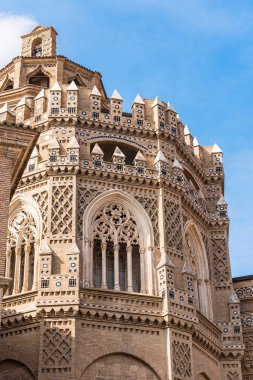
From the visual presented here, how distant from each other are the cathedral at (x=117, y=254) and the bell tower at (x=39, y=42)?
543 cm

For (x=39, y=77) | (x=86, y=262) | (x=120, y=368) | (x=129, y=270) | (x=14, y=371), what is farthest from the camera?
(x=39, y=77)

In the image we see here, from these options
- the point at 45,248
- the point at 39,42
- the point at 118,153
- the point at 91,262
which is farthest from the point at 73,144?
the point at 39,42

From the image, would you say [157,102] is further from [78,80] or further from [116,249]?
[78,80]

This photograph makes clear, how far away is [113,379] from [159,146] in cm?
984

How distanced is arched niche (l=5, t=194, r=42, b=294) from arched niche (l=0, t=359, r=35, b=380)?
2.59 m

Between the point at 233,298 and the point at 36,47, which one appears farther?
the point at 36,47

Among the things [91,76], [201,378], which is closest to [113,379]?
[201,378]

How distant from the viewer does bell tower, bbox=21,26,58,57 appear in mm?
39237

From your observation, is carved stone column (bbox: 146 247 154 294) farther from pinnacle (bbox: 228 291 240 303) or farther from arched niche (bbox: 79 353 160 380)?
pinnacle (bbox: 228 291 240 303)

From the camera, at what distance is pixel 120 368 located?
2536 centimetres

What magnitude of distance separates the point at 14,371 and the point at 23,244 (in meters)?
4.87

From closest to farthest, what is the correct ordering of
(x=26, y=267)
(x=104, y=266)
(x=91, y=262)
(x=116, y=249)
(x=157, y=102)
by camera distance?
(x=91, y=262) < (x=104, y=266) < (x=26, y=267) < (x=116, y=249) < (x=157, y=102)

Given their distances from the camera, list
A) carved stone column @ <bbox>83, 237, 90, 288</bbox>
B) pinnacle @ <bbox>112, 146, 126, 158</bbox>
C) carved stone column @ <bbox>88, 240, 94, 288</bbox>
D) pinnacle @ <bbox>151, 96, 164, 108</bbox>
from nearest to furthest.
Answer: carved stone column @ <bbox>83, 237, 90, 288</bbox> → carved stone column @ <bbox>88, 240, 94, 288</bbox> → pinnacle @ <bbox>112, 146, 126, 158</bbox> → pinnacle @ <bbox>151, 96, 164, 108</bbox>

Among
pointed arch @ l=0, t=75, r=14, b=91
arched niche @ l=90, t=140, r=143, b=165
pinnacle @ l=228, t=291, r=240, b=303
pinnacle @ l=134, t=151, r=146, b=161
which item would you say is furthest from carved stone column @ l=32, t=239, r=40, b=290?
pointed arch @ l=0, t=75, r=14, b=91
